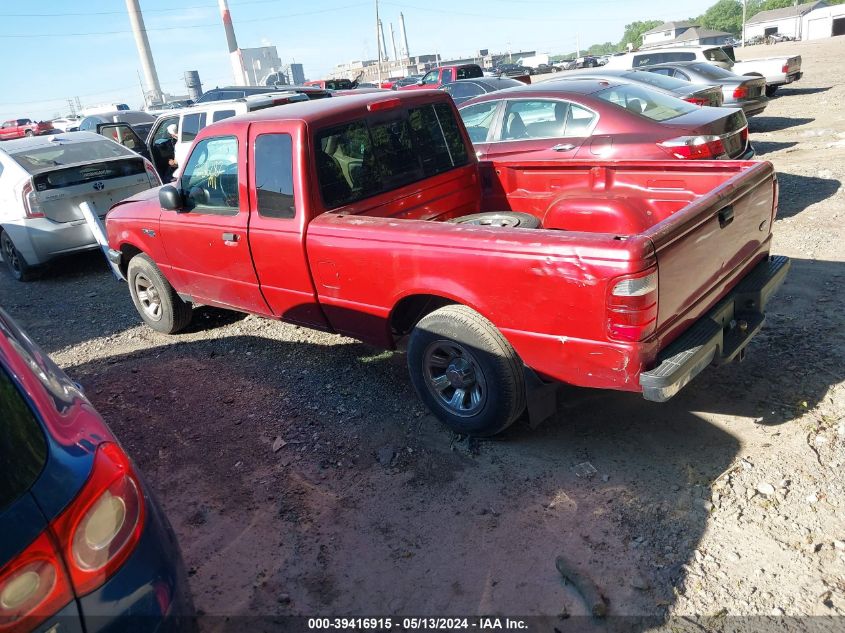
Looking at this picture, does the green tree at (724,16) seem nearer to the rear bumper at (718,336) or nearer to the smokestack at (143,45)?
the smokestack at (143,45)

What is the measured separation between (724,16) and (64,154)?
146097mm

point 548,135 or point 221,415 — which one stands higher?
point 548,135

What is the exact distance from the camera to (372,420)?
420 cm

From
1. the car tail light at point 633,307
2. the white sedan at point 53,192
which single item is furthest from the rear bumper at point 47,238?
the car tail light at point 633,307

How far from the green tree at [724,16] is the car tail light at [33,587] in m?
143

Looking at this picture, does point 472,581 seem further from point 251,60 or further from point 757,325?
point 251,60

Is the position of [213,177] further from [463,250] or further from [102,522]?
[102,522]

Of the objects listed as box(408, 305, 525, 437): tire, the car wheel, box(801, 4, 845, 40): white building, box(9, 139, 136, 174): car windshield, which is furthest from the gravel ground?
box(801, 4, 845, 40): white building

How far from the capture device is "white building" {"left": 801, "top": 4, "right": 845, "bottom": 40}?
58166 millimetres

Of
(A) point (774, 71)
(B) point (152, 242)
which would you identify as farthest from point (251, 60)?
(B) point (152, 242)

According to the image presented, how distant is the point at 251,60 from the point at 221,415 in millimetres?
143301

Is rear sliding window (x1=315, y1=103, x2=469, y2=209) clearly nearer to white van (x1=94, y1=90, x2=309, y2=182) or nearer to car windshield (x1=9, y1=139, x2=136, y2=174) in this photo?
white van (x1=94, y1=90, x2=309, y2=182)

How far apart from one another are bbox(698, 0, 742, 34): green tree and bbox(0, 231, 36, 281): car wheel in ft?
454

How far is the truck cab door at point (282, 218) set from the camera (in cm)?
415
